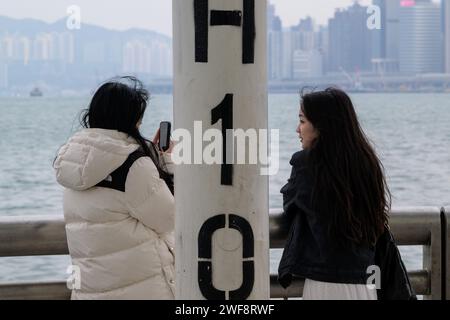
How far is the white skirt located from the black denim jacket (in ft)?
0.08

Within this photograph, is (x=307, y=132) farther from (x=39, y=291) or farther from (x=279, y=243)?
(x=39, y=291)

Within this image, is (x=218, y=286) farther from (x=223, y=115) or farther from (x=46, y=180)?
(x=46, y=180)

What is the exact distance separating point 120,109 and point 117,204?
0.43 m

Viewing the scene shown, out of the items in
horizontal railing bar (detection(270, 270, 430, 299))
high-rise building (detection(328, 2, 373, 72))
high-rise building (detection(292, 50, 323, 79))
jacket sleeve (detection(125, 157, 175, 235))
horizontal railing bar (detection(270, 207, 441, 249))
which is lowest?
horizontal railing bar (detection(270, 270, 430, 299))

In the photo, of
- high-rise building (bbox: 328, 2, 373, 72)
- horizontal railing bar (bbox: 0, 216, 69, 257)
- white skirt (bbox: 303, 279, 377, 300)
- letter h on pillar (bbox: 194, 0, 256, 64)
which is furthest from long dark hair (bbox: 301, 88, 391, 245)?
high-rise building (bbox: 328, 2, 373, 72)

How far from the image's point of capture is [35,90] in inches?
2542

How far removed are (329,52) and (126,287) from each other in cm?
4308

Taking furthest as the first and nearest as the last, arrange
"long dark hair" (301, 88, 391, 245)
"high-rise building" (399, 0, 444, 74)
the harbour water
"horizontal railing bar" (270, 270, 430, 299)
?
1. the harbour water
2. "high-rise building" (399, 0, 444, 74)
3. "horizontal railing bar" (270, 270, 430, 299)
4. "long dark hair" (301, 88, 391, 245)

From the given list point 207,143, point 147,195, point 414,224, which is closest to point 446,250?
point 414,224

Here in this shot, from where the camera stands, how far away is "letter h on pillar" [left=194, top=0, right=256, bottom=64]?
3.40m

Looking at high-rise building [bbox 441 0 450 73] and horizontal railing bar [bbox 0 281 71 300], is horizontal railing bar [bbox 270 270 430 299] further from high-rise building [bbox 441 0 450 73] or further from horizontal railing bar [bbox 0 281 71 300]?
high-rise building [bbox 441 0 450 73]

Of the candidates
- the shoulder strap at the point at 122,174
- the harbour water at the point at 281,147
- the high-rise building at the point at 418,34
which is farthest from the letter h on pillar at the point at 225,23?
the high-rise building at the point at 418,34

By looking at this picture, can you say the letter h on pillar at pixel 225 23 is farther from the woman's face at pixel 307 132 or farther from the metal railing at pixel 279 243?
the metal railing at pixel 279 243
